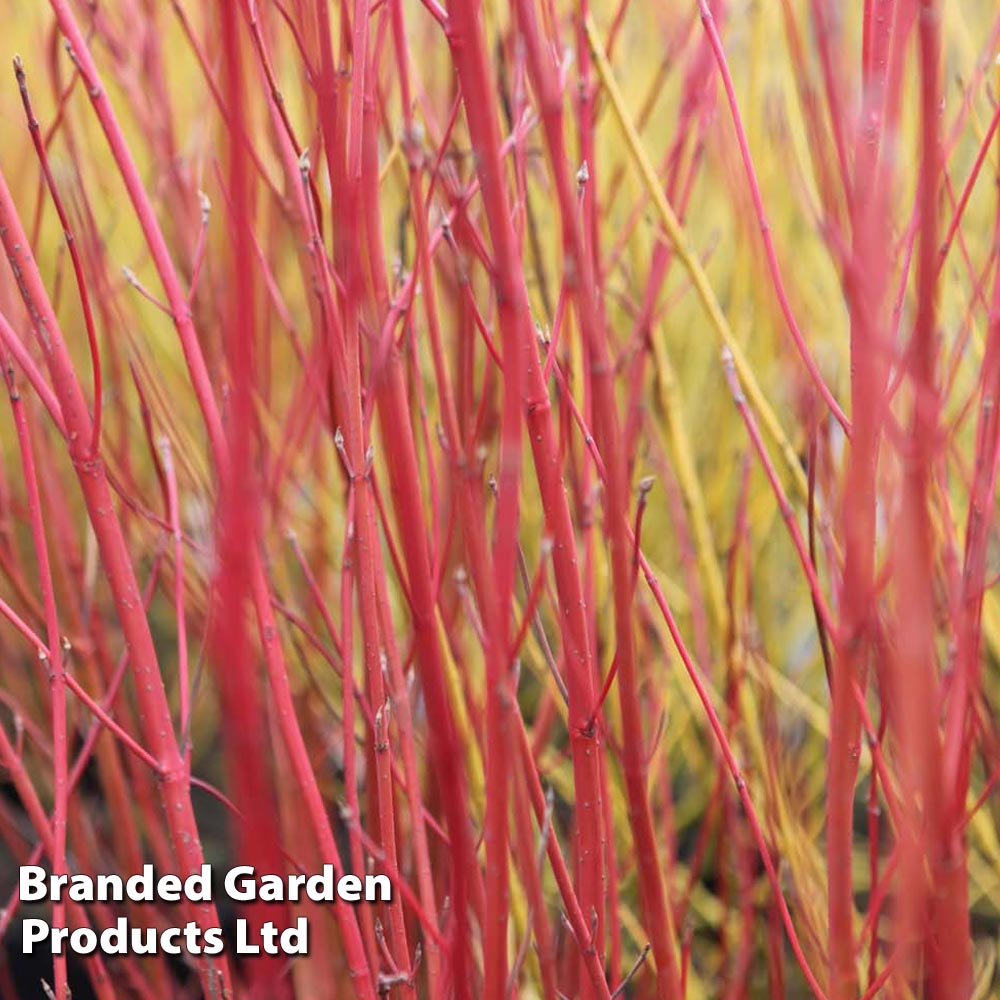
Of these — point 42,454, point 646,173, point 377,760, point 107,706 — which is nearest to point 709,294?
point 646,173

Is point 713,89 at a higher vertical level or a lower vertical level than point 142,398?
higher

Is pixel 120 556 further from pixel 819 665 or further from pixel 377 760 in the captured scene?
pixel 819 665

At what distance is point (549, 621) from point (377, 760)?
961mm

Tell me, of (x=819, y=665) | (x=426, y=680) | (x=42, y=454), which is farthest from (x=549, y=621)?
(x=426, y=680)

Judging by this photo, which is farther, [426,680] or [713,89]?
[713,89]

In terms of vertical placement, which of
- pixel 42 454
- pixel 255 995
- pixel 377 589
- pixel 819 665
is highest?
pixel 42 454

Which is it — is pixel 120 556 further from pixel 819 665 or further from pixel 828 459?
pixel 819 665

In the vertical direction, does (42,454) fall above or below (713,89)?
below

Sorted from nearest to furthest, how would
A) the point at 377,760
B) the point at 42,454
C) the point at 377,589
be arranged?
the point at 377,760 → the point at 377,589 → the point at 42,454

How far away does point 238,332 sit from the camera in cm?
36

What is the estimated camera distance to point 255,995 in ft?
1.71

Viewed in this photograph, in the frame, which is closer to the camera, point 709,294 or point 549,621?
point 709,294

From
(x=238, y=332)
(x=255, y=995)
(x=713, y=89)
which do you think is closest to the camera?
(x=238, y=332)

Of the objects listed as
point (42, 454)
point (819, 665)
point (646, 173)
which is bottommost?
point (819, 665)
